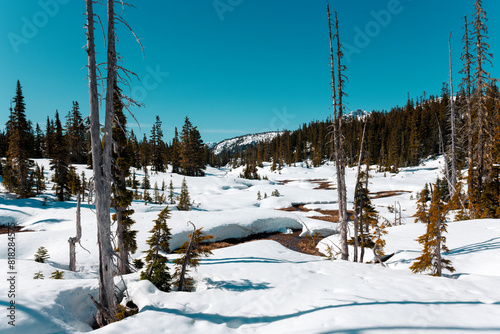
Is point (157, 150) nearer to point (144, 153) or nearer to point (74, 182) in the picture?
point (144, 153)

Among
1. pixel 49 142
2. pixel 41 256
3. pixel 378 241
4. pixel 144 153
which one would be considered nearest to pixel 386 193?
pixel 378 241

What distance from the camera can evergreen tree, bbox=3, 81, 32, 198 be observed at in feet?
93.9

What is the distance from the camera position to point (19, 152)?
28.8 m

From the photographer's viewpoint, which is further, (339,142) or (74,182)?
(74,182)

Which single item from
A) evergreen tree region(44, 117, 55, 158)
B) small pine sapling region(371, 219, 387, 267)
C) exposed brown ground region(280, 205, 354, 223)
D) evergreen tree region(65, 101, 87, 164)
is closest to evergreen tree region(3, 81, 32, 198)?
evergreen tree region(44, 117, 55, 158)

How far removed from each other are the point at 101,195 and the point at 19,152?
116 feet

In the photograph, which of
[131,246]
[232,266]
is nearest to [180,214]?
[131,246]

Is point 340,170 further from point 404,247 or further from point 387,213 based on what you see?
point 387,213

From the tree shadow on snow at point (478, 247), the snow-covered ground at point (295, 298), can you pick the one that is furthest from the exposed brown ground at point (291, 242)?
the tree shadow on snow at point (478, 247)

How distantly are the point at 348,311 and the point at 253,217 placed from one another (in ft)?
66.1

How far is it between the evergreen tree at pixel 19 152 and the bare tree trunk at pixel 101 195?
34308mm

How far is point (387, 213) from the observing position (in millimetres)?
30672

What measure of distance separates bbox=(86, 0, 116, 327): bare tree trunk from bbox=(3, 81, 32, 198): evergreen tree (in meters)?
34.3

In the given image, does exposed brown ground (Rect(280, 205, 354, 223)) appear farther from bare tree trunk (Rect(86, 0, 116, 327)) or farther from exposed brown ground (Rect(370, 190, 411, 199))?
bare tree trunk (Rect(86, 0, 116, 327))
